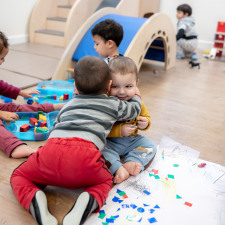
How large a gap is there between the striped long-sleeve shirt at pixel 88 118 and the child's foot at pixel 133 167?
18 cm

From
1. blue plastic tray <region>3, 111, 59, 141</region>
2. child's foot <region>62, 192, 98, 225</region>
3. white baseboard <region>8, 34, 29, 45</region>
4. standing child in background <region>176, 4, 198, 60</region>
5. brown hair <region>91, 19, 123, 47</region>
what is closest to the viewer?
child's foot <region>62, 192, 98, 225</region>

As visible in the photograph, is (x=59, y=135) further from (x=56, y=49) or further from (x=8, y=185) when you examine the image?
(x=56, y=49)

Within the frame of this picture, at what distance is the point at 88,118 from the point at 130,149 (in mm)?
323

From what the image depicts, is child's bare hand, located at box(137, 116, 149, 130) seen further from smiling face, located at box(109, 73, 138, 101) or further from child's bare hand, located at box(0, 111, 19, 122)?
child's bare hand, located at box(0, 111, 19, 122)

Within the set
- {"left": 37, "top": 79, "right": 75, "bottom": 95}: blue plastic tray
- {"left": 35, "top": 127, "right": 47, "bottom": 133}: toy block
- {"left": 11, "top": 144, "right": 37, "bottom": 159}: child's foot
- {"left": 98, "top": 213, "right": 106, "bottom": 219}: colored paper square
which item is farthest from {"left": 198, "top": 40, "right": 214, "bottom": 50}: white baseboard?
{"left": 98, "top": 213, "right": 106, "bottom": 219}: colored paper square

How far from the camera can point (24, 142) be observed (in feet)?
3.92

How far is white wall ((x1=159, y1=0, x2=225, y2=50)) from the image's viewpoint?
3564 millimetres

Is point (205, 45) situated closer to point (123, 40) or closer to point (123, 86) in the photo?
point (123, 40)

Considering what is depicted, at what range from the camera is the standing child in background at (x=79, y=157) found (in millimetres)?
832

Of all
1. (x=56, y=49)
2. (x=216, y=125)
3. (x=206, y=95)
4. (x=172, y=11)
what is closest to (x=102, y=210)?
(x=216, y=125)

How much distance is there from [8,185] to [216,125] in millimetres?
1105

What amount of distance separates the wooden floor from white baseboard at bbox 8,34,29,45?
1.30 metres

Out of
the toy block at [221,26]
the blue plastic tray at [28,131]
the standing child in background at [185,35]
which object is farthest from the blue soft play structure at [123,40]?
the toy block at [221,26]

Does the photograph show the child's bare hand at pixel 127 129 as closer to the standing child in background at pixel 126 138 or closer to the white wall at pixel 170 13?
the standing child in background at pixel 126 138
